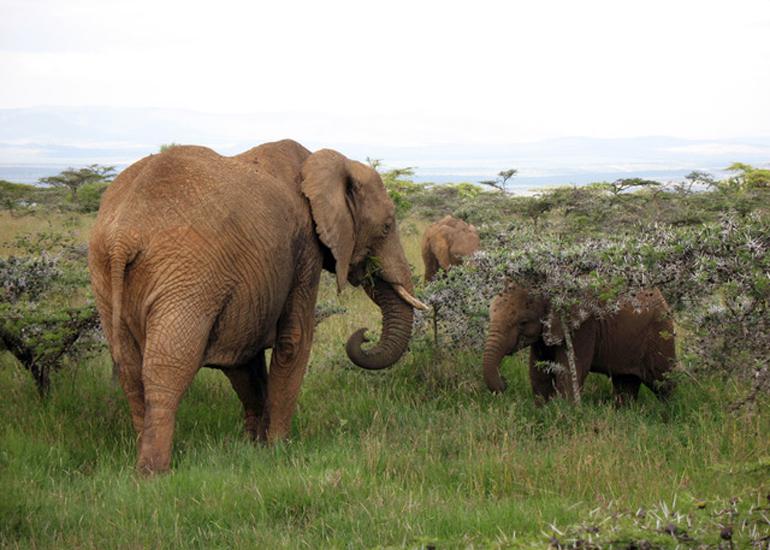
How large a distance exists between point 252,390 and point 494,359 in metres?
1.97

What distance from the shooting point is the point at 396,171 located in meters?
37.9

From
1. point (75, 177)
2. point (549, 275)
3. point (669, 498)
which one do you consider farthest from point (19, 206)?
point (669, 498)

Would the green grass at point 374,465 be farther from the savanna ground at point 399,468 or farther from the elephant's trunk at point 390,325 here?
the elephant's trunk at point 390,325

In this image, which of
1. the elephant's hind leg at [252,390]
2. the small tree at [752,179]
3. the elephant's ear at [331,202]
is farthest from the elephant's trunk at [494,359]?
the small tree at [752,179]

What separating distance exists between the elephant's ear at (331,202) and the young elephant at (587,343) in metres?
1.56

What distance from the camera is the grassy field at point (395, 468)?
4824mm

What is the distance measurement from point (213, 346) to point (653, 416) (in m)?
3.78

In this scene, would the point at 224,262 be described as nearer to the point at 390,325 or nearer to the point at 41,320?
the point at 390,325

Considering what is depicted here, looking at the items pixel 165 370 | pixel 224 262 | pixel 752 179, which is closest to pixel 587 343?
pixel 224 262

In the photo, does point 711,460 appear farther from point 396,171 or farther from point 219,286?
point 396,171

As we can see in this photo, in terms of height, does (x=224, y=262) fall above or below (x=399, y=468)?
above

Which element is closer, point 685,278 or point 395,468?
point 395,468

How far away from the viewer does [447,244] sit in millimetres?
13539

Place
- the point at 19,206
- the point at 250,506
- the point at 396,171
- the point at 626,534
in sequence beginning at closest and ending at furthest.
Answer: the point at 626,534
the point at 250,506
the point at 19,206
the point at 396,171
